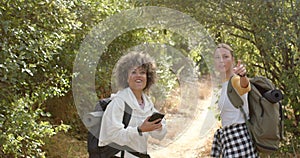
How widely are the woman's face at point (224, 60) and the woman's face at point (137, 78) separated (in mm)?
788

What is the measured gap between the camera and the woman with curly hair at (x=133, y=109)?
2.35 metres

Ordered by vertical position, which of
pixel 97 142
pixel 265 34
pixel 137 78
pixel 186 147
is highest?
pixel 265 34

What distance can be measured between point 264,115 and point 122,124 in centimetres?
109

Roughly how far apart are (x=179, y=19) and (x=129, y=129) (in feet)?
10.2

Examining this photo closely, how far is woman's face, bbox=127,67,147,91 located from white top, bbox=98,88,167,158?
4 cm

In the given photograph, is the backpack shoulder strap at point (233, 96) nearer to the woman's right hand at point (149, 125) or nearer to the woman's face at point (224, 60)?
the woman's face at point (224, 60)

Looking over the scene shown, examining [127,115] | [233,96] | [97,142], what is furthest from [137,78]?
Result: [233,96]

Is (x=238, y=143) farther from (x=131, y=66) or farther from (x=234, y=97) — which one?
(x=131, y=66)

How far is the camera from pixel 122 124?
2.36m

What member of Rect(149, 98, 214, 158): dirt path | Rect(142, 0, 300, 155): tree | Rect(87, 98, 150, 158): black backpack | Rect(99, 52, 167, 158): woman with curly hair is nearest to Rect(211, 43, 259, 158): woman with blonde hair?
Rect(99, 52, 167, 158): woman with curly hair

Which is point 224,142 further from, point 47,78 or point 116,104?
point 47,78

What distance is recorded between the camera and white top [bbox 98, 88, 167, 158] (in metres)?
→ 2.35

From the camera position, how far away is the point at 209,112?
18.4 feet

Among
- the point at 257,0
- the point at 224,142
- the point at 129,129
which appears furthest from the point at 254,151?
the point at 257,0
